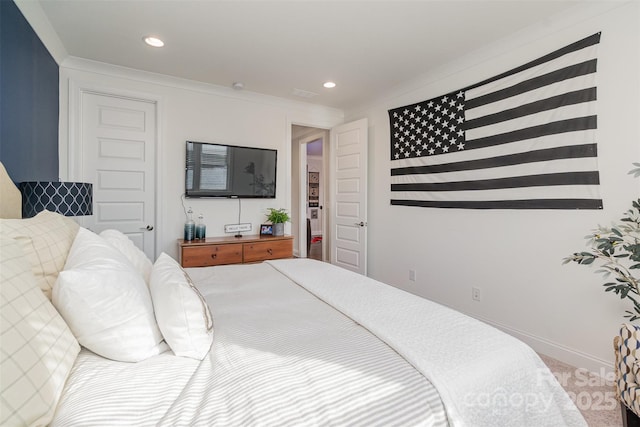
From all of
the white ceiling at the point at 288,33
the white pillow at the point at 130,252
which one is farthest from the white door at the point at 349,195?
the white pillow at the point at 130,252

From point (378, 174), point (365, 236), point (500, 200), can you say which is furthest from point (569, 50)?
point (365, 236)

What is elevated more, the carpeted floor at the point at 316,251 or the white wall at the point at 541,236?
the white wall at the point at 541,236

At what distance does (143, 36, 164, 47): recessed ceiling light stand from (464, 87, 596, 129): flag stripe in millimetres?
2916

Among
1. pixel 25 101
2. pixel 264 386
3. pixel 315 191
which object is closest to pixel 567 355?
pixel 264 386

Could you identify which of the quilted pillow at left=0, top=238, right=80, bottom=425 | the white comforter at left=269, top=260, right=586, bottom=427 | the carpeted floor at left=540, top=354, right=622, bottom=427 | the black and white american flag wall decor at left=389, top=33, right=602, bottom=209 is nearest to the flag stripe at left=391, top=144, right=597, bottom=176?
the black and white american flag wall decor at left=389, top=33, right=602, bottom=209

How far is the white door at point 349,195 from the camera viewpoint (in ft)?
13.1

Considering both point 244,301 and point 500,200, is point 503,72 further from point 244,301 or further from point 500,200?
point 244,301

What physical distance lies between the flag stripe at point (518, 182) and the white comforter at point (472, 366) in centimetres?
167

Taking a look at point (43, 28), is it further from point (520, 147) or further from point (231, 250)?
point (520, 147)

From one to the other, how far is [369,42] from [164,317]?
266 cm

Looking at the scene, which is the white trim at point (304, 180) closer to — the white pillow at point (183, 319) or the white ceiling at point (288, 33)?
the white ceiling at point (288, 33)

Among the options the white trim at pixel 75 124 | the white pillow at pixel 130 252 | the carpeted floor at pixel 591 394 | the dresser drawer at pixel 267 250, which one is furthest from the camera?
the dresser drawer at pixel 267 250

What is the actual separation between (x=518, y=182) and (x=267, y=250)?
2.62 metres

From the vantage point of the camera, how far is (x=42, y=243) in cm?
104
